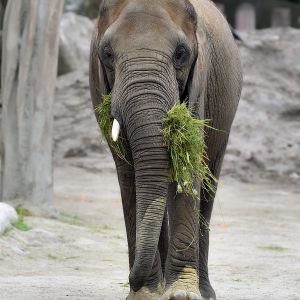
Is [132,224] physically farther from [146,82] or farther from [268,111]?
[268,111]

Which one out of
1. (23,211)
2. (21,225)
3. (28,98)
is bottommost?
(23,211)

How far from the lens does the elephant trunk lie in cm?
696

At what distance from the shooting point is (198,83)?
298 inches

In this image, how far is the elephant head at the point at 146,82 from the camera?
22.9 ft

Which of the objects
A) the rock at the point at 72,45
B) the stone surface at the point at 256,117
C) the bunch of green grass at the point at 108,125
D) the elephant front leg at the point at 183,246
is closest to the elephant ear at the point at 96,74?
the bunch of green grass at the point at 108,125

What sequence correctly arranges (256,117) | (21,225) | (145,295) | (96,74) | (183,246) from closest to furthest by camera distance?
(183,246)
(145,295)
(96,74)
(21,225)
(256,117)

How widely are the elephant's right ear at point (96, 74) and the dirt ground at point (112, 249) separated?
1.57 meters

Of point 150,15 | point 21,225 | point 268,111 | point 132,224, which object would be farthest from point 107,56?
point 268,111

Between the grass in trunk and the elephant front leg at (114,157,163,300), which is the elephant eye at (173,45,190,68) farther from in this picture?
the elephant front leg at (114,157,163,300)

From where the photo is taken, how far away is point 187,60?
737cm

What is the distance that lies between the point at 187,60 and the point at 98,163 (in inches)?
433

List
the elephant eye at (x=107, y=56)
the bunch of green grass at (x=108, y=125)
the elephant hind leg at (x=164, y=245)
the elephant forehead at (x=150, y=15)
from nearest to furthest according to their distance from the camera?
the elephant forehead at (x=150, y=15), the elephant eye at (x=107, y=56), the bunch of green grass at (x=108, y=125), the elephant hind leg at (x=164, y=245)

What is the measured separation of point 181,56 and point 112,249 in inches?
184

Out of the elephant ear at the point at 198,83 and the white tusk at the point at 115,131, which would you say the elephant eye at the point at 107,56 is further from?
the elephant ear at the point at 198,83
